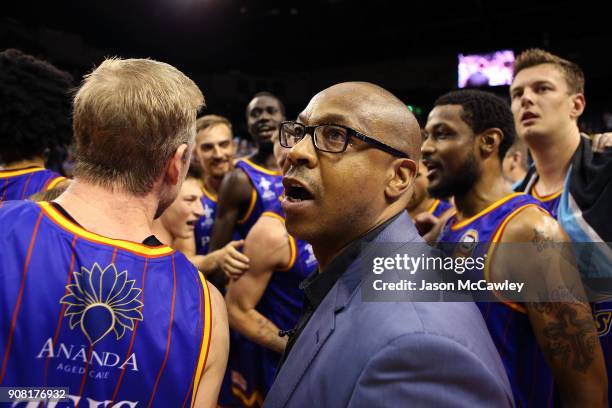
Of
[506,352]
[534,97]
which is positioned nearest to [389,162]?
[506,352]

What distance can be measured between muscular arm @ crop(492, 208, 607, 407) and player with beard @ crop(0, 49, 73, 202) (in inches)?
77.5

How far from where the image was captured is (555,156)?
2.85 m

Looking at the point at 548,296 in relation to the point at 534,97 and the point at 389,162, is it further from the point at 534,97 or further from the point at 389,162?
the point at 534,97

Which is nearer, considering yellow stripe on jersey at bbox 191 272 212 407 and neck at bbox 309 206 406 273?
yellow stripe on jersey at bbox 191 272 212 407

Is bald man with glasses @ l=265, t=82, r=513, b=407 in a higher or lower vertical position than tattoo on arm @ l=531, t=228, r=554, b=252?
lower

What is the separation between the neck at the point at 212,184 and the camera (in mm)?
4562

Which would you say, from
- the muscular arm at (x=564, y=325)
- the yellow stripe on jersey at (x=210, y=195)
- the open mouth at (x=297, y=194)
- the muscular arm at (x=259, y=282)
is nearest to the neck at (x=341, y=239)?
the open mouth at (x=297, y=194)

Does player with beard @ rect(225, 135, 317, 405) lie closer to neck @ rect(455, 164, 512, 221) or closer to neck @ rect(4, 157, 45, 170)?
neck @ rect(455, 164, 512, 221)

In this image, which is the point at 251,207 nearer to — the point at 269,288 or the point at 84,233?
the point at 269,288

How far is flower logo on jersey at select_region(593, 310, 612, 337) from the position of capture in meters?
2.32

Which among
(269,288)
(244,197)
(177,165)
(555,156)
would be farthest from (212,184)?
(177,165)

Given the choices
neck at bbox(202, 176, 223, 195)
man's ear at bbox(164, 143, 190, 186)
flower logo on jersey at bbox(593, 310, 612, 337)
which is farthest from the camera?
neck at bbox(202, 176, 223, 195)

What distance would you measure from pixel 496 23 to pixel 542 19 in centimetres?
99

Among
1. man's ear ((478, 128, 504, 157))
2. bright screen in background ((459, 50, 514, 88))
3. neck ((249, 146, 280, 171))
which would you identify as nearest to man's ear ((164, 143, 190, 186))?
man's ear ((478, 128, 504, 157))
